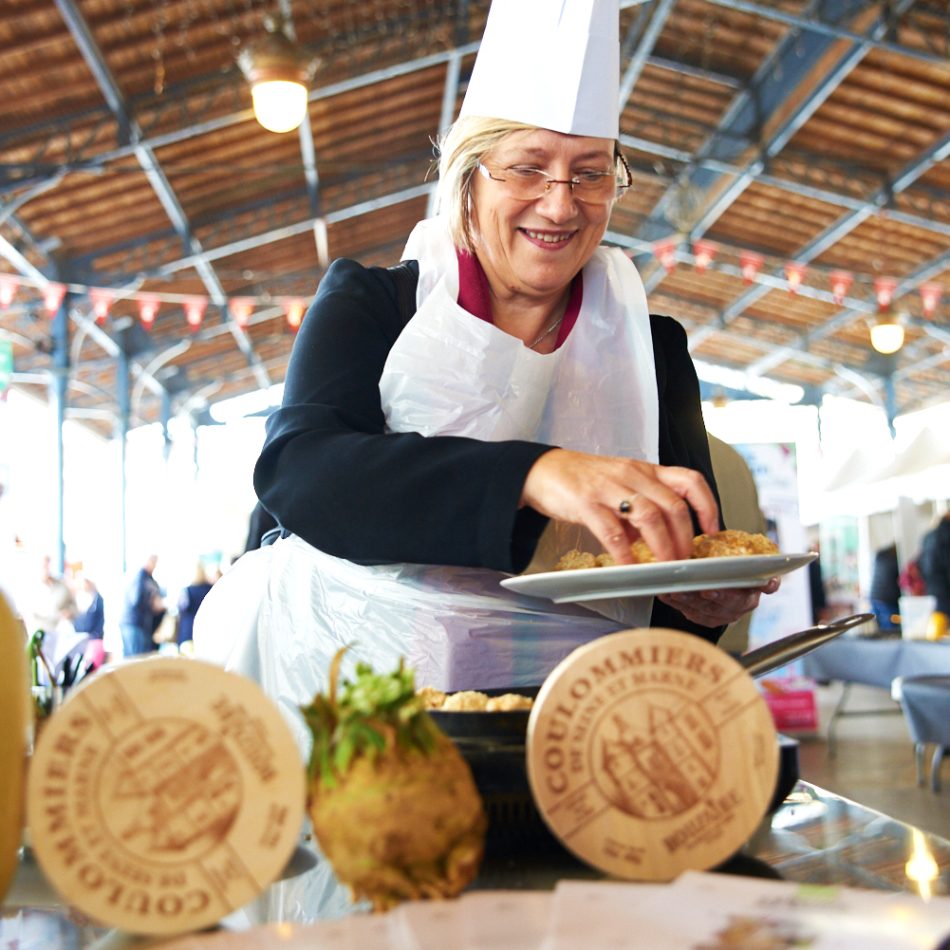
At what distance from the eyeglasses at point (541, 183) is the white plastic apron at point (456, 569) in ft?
0.35

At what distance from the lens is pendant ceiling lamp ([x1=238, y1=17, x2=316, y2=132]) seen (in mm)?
5309

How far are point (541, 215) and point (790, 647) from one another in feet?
1.67

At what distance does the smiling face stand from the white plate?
393 millimetres

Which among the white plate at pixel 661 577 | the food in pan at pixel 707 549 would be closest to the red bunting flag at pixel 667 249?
the food in pan at pixel 707 549

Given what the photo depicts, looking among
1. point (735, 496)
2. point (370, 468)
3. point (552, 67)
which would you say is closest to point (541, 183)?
point (552, 67)

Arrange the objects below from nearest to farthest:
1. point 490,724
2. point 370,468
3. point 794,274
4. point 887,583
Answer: point 490,724 < point 370,468 < point 887,583 < point 794,274

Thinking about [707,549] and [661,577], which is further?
[707,549]

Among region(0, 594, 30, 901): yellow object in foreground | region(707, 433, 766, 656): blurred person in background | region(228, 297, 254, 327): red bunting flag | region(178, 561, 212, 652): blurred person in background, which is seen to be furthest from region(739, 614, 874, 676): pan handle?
region(228, 297, 254, 327): red bunting flag

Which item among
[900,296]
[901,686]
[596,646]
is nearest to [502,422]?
[596,646]

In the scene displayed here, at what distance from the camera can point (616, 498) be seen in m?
0.80

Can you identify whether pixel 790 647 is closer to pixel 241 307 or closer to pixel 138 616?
pixel 138 616

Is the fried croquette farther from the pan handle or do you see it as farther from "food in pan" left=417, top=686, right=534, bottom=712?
"food in pan" left=417, top=686, right=534, bottom=712

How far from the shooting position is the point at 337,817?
0.53m

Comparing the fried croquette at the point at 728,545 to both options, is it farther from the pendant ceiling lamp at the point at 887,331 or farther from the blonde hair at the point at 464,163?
the pendant ceiling lamp at the point at 887,331
